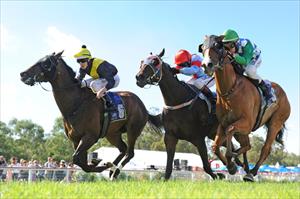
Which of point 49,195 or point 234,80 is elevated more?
point 234,80

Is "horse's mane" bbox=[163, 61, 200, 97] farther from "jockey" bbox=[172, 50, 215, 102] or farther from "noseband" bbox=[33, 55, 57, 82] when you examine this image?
"noseband" bbox=[33, 55, 57, 82]

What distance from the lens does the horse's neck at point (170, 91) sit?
9141 mm

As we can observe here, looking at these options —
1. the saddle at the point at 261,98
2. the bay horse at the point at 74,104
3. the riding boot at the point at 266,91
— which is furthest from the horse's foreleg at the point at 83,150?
the riding boot at the point at 266,91

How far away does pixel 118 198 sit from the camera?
4621 millimetres

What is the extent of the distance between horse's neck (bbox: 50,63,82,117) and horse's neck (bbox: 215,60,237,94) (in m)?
2.97

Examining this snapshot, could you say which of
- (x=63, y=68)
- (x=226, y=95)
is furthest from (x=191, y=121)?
(x=63, y=68)

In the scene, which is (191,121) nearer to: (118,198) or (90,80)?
(90,80)

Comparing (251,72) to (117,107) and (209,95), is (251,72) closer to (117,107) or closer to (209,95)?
(209,95)

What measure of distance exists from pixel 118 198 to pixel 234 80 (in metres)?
4.18

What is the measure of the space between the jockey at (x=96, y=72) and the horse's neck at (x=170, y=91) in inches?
47.4

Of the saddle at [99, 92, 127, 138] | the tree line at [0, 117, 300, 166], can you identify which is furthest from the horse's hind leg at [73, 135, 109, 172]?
the tree line at [0, 117, 300, 166]

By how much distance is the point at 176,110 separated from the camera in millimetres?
9086

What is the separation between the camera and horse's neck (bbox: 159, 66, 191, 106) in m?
9.14

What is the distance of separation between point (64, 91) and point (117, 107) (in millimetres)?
1393
